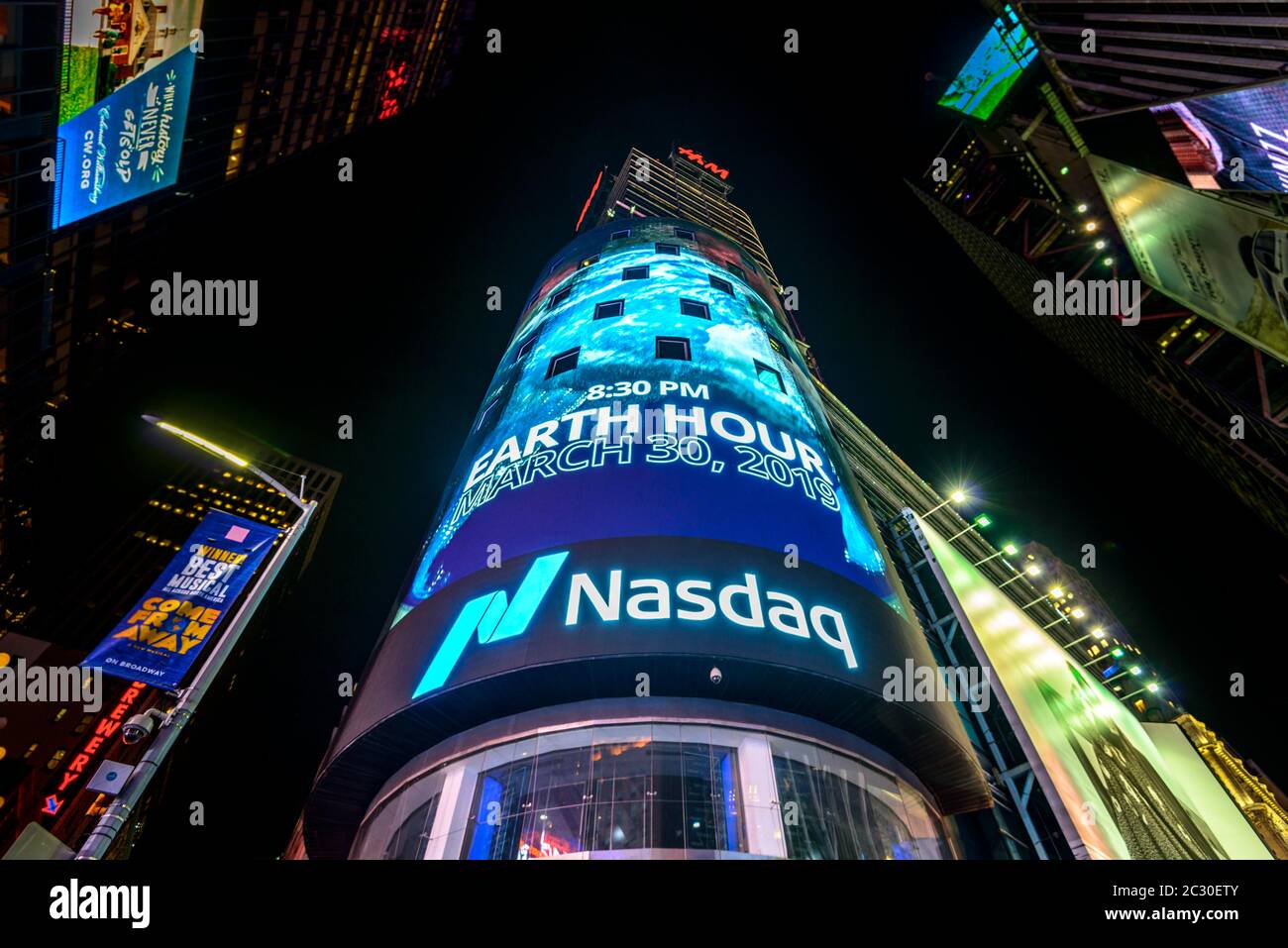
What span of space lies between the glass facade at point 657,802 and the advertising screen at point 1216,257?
1659 centimetres

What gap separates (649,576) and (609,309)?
513 inches

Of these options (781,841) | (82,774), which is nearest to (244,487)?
(82,774)

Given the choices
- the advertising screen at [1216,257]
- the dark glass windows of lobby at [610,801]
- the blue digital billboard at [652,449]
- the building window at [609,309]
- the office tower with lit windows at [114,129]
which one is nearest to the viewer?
the dark glass windows of lobby at [610,801]

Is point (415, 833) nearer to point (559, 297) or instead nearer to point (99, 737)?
point (559, 297)

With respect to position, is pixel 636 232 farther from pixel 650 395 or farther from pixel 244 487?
pixel 244 487

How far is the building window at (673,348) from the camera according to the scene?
65.1 ft

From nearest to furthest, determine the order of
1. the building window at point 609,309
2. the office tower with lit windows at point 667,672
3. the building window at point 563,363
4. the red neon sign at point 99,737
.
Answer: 1. the office tower with lit windows at point 667,672
2. the building window at point 563,363
3. the building window at point 609,309
4. the red neon sign at point 99,737

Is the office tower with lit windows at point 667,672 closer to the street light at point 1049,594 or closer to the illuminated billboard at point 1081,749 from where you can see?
the illuminated billboard at point 1081,749

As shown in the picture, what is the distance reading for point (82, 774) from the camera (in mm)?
69375

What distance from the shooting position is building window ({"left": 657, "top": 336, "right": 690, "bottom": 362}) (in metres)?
19.8

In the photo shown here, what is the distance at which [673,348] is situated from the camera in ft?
66.5

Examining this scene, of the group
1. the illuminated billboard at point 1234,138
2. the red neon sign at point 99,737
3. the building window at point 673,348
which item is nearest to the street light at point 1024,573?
the illuminated billboard at point 1234,138

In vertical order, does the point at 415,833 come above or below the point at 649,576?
below

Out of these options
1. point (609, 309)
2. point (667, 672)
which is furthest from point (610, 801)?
point (609, 309)
